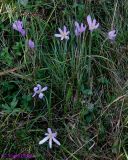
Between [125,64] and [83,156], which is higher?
[125,64]

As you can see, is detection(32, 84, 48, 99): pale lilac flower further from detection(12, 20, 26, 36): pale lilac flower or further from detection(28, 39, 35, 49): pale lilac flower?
detection(12, 20, 26, 36): pale lilac flower

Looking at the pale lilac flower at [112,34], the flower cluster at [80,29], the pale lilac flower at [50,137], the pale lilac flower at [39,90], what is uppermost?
the flower cluster at [80,29]

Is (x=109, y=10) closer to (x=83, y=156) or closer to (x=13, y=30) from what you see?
(x=13, y=30)

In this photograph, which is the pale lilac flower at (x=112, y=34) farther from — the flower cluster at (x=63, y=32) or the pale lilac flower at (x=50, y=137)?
the pale lilac flower at (x=50, y=137)

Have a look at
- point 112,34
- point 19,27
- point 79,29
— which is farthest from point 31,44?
point 112,34

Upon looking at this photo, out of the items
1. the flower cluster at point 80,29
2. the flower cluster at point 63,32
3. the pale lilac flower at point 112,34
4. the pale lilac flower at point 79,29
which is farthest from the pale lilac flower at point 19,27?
the pale lilac flower at point 112,34

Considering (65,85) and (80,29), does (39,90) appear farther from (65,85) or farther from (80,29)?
(80,29)

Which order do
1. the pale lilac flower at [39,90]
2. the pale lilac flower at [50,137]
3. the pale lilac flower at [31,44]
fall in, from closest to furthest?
1. the pale lilac flower at [50,137]
2. the pale lilac flower at [39,90]
3. the pale lilac flower at [31,44]

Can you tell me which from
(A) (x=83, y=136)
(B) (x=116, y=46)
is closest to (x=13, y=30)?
(B) (x=116, y=46)

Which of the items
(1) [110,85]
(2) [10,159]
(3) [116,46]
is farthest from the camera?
(3) [116,46]
